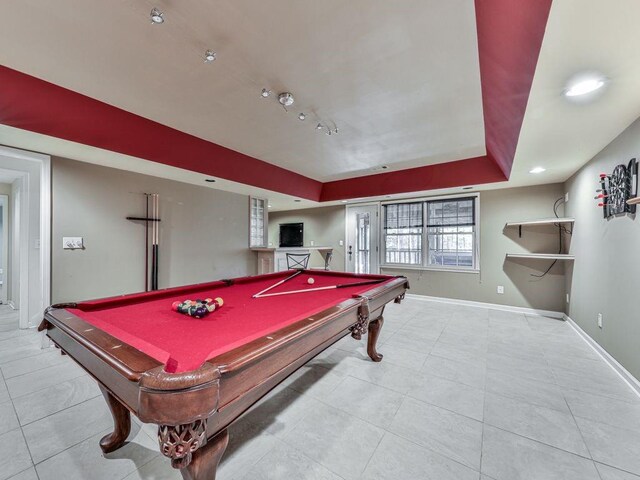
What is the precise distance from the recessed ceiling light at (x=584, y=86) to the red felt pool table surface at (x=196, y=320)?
197 centimetres

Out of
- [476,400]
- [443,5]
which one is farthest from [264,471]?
[443,5]

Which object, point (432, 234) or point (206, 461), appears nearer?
point (206, 461)

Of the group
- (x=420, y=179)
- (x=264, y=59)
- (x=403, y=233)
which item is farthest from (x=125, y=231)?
(x=403, y=233)

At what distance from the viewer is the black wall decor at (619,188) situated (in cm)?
209

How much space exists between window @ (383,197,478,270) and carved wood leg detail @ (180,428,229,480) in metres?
→ 5.04

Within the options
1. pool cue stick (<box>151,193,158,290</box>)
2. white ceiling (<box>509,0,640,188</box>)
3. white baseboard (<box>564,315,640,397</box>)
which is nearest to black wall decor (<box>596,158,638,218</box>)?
white ceiling (<box>509,0,640,188</box>)

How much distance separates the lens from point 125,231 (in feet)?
11.6

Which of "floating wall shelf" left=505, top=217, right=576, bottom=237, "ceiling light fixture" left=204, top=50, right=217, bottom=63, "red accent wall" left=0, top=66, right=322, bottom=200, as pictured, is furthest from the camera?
"floating wall shelf" left=505, top=217, right=576, bottom=237

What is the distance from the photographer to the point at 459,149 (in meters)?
3.62

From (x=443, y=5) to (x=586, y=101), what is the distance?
1.28 meters

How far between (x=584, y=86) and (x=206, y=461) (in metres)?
2.77

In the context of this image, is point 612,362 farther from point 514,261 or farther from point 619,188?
point 514,261

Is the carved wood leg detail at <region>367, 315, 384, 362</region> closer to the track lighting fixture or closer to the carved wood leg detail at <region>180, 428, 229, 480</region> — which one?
the carved wood leg detail at <region>180, 428, 229, 480</region>

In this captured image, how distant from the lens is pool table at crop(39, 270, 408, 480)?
73cm
